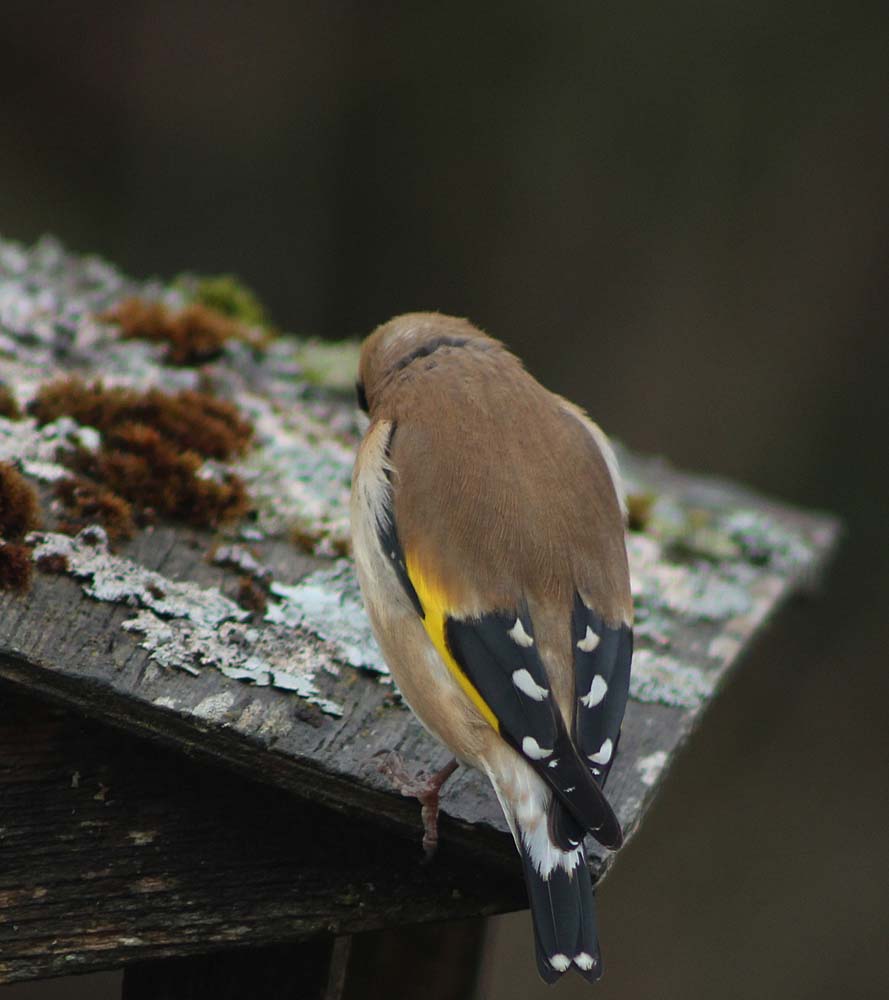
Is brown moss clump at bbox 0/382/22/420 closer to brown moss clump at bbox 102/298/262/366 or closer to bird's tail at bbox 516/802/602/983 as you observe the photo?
brown moss clump at bbox 102/298/262/366

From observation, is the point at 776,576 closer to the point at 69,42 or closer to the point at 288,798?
the point at 288,798

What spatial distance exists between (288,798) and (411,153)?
377 inches

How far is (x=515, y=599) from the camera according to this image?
9.21 feet

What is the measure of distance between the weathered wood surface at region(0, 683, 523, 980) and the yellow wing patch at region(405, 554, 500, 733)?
0.28 m

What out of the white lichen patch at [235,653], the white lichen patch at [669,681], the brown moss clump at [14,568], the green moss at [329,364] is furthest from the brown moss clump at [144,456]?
the white lichen patch at [669,681]

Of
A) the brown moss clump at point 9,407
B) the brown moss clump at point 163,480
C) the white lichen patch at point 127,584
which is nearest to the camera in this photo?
the white lichen patch at point 127,584

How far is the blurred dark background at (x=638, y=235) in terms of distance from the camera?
9.03m

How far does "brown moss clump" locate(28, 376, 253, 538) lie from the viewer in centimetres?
313

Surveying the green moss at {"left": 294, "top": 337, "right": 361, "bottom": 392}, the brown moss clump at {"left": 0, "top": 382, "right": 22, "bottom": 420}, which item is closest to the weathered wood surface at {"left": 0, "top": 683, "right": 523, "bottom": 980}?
the brown moss clump at {"left": 0, "top": 382, "right": 22, "bottom": 420}

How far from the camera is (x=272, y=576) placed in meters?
3.17

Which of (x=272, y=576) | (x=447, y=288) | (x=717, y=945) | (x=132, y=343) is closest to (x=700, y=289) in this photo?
(x=447, y=288)

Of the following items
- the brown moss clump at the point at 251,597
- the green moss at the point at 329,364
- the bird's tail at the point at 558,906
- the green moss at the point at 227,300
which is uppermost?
the green moss at the point at 227,300

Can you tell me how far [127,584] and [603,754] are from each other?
1064 mm

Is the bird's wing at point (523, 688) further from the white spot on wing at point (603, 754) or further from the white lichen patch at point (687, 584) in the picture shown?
the white lichen patch at point (687, 584)
